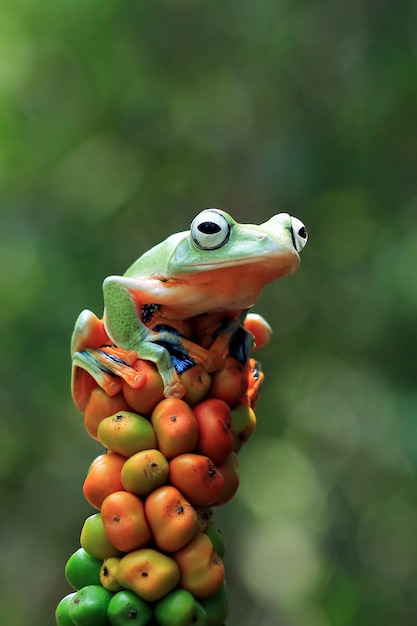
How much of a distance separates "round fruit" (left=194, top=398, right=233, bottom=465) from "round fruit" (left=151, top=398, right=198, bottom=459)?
21mm

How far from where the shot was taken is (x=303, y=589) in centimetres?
322

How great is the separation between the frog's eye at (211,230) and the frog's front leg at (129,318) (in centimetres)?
14

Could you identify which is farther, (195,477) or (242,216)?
(242,216)

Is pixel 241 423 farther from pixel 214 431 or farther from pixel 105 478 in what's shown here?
pixel 105 478

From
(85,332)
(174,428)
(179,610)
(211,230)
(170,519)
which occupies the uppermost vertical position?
(211,230)

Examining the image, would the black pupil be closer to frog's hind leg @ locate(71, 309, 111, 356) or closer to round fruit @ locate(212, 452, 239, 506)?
frog's hind leg @ locate(71, 309, 111, 356)

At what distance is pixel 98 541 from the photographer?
113 cm

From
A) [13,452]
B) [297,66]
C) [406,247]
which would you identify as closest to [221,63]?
[297,66]

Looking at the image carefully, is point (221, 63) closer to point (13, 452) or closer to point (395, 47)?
point (395, 47)

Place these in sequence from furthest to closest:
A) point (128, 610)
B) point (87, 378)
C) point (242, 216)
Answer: point (242, 216) < point (87, 378) < point (128, 610)

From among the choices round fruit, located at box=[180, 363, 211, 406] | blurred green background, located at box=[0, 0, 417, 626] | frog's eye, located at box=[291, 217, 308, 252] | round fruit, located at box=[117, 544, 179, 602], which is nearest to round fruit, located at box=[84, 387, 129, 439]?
round fruit, located at box=[180, 363, 211, 406]

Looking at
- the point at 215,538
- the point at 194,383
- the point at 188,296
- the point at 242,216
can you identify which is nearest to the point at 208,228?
the point at 188,296

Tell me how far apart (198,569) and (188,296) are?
44cm

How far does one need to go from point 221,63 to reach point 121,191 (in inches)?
31.9
